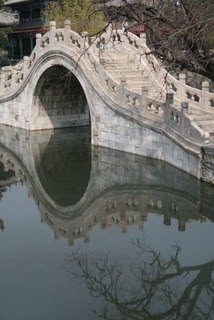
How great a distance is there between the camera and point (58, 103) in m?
23.5

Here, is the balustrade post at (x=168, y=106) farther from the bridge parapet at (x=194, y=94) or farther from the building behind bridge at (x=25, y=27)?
the building behind bridge at (x=25, y=27)

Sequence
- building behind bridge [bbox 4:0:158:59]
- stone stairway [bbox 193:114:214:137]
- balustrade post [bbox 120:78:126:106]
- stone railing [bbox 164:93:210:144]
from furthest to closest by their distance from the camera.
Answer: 1. building behind bridge [bbox 4:0:158:59]
2. balustrade post [bbox 120:78:126:106]
3. stone stairway [bbox 193:114:214:137]
4. stone railing [bbox 164:93:210:144]

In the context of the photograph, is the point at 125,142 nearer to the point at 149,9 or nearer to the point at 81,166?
the point at 81,166

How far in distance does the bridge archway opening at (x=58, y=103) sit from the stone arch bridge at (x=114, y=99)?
5 centimetres

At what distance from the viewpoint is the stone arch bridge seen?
1398 cm

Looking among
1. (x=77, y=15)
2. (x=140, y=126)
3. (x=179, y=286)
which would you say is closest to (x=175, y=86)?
(x=140, y=126)

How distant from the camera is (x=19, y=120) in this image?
23797mm

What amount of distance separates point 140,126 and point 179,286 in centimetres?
776

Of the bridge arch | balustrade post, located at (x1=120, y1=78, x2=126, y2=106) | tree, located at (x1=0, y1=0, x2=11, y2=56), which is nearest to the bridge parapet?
balustrade post, located at (x1=120, y1=78, x2=126, y2=106)

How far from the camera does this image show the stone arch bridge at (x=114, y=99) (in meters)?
14.0

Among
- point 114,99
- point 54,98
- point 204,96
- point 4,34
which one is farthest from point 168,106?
point 4,34

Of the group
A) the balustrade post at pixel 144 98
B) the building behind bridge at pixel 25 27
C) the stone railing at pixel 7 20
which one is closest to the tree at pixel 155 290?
the balustrade post at pixel 144 98

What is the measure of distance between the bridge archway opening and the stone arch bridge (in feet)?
0.16

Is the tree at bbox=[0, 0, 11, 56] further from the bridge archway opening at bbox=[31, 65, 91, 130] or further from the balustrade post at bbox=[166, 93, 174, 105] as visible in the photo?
the balustrade post at bbox=[166, 93, 174, 105]
